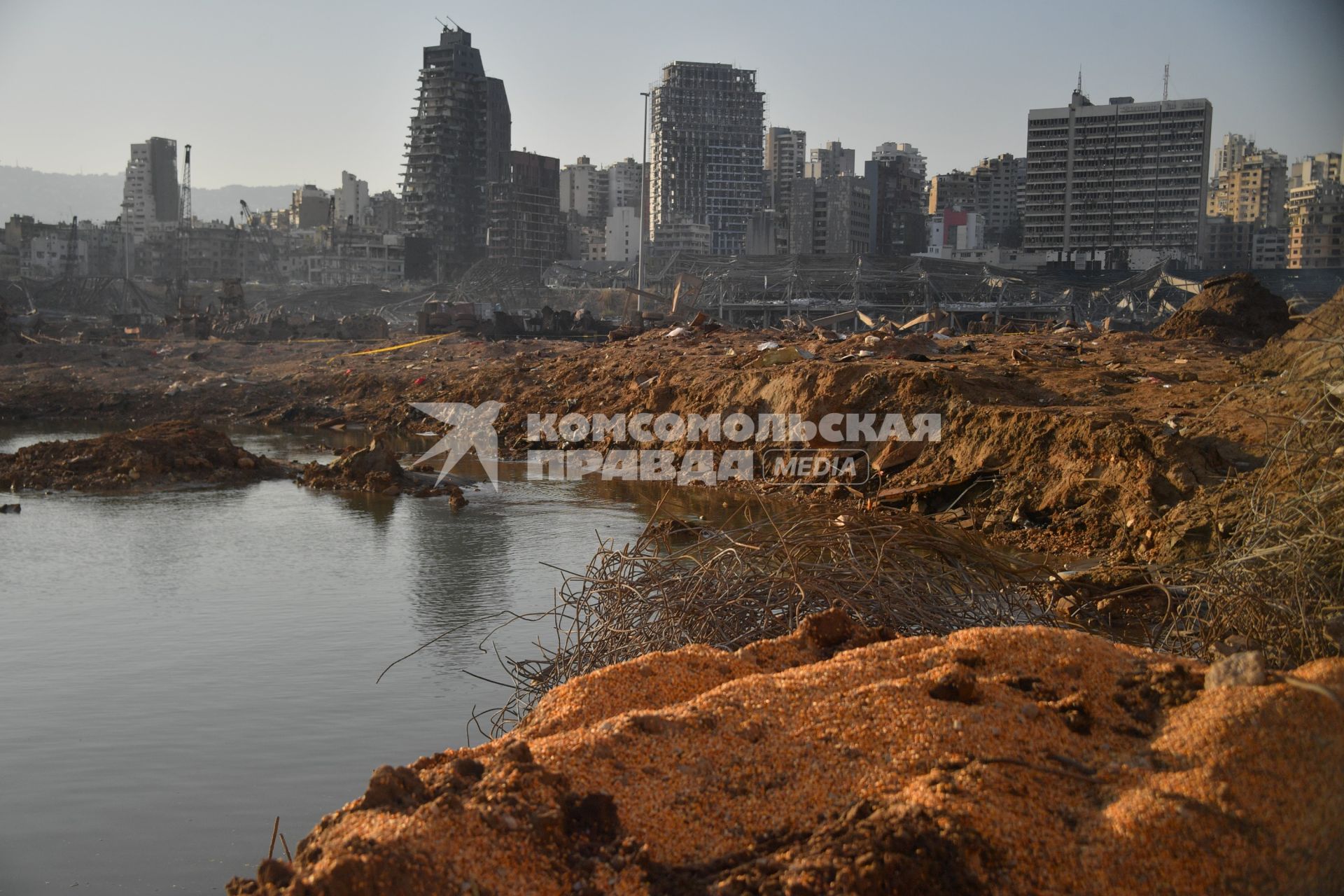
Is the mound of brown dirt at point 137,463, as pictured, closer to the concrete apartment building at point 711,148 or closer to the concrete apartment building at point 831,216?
the concrete apartment building at point 831,216

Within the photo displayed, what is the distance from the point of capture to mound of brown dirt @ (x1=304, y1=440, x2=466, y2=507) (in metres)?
14.3

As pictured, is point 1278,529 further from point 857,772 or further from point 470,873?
point 470,873

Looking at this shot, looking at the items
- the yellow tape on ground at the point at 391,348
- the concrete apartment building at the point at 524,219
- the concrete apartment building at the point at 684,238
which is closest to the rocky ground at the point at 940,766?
the yellow tape on ground at the point at 391,348

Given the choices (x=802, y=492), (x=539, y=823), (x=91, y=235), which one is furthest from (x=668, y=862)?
(x=91, y=235)

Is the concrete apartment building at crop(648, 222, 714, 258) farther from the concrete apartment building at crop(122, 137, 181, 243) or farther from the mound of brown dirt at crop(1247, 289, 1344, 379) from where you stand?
the mound of brown dirt at crop(1247, 289, 1344, 379)

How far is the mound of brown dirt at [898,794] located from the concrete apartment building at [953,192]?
153207 millimetres

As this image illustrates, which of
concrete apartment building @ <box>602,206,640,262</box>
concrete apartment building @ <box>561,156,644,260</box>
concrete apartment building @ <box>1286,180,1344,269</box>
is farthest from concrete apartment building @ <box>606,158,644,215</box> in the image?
concrete apartment building @ <box>1286,180,1344,269</box>

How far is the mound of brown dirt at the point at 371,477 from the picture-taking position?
14.3m

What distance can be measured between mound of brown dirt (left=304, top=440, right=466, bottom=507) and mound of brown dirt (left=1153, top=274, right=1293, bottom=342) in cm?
1400

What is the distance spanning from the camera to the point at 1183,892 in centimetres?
243

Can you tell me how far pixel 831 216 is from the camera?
125 m

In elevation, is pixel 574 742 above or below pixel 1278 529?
below

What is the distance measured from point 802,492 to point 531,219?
102m

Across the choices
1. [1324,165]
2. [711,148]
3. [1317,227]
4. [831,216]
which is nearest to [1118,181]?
[831,216]
